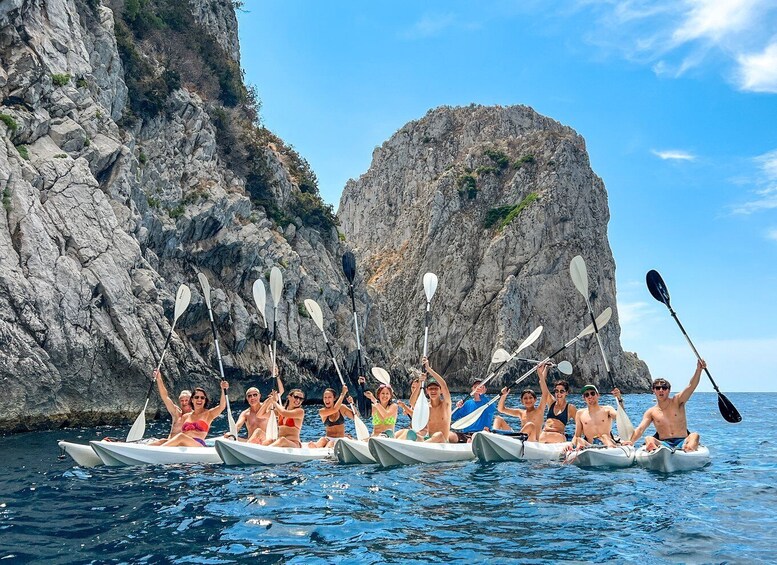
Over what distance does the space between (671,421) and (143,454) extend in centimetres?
997

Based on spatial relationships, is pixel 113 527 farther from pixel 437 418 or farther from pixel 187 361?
pixel 187 361

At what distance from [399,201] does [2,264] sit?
249 feet

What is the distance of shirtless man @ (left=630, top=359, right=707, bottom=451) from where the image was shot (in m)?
10.7

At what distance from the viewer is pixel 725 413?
12.1 metres

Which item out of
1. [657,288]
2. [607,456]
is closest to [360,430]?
[607,456]

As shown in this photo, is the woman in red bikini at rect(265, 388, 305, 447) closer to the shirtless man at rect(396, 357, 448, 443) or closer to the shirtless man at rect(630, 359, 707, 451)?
the shirtless man at rect(396, 357, 448, 443)

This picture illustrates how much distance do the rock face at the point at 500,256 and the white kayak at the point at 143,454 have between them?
46.2 meters

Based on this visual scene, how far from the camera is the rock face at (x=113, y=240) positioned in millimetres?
17953

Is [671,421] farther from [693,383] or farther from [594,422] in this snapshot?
[594,422]

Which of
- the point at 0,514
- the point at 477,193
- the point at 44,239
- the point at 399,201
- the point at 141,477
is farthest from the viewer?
the point at 399,201

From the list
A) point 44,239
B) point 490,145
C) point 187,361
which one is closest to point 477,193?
point 490,145

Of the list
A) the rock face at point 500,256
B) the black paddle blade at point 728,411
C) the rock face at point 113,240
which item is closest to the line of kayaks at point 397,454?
the black paddle blade at point 728,411

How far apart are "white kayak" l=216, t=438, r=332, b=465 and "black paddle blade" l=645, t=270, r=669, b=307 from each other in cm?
810

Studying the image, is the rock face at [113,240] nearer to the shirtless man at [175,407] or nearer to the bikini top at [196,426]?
the shirtless man at [175,407]
